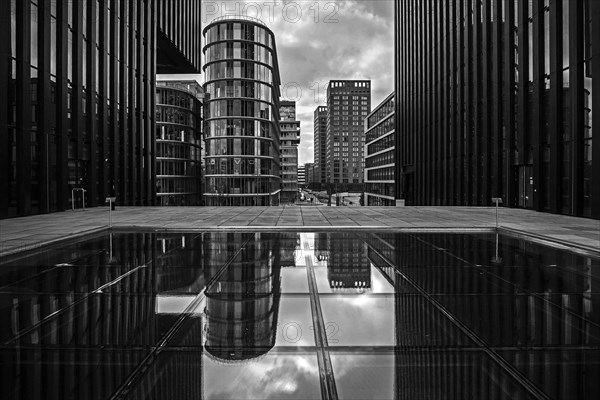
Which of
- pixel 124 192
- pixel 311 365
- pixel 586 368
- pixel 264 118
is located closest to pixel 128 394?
pixel 311 365

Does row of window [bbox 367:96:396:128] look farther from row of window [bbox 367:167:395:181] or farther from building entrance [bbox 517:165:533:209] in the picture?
building entrance [bbox 517:165:533:209]

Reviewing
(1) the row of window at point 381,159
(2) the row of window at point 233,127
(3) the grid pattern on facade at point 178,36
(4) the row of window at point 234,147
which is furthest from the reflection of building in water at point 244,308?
(1) the row of window at point 381,159

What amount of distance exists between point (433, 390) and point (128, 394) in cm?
285

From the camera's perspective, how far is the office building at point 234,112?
238ft

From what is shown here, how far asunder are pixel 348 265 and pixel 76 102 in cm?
2736

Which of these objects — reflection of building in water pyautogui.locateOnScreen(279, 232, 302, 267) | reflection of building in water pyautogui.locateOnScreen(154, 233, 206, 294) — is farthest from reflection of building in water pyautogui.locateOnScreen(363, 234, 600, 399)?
reflection of building in water pyautogui.locateOnScreen(154, 233, 206, 294)

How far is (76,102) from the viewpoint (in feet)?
98.6

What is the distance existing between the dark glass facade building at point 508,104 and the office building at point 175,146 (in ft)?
161

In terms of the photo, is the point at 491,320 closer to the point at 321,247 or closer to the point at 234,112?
the point at 321,247

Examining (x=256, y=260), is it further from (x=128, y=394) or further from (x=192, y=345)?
(x=128, y=394)

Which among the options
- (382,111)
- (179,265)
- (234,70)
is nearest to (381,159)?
(382,111)

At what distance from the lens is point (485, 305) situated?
6.79m

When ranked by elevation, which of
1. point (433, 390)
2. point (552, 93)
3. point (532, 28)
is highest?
point (532, 28)

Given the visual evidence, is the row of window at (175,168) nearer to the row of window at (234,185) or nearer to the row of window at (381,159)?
the row of window at (234,185)
